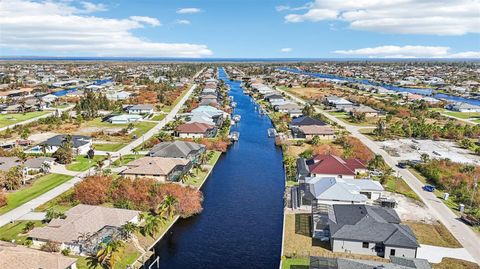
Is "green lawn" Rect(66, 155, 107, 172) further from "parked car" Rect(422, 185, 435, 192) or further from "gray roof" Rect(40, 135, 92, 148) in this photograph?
"parked car" Rect(422, 185, 435, 192)

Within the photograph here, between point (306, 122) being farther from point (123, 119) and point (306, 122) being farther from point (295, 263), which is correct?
point (295, 263)

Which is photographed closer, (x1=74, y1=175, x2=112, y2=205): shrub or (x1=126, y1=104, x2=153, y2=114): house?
(x1=74, y1=175, x2=112, y2=205): shrub

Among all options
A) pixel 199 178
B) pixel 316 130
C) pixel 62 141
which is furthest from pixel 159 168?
pixel 316 130

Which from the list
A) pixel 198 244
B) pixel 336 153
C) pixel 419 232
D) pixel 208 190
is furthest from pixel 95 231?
pixel 336 153

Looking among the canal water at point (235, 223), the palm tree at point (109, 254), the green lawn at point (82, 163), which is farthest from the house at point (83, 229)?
the green lawn at point (82, 163)

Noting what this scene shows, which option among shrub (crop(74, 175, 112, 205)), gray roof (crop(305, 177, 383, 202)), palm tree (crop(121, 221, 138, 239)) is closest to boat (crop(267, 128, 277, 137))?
gray roof (crop(305, 177, 383, 202))

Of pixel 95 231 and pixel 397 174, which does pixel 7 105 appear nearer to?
pixel 95 231

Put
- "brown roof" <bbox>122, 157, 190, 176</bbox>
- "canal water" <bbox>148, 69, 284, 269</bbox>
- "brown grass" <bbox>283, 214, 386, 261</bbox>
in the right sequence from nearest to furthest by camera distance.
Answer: "brown grass" <bbox>283, 214, 386, 261</bbox> → "canal water" <bbox>148, 69, 284, 269</bbox> → "brown roof" <bbox>122, 157, 190, 176</bbox>
